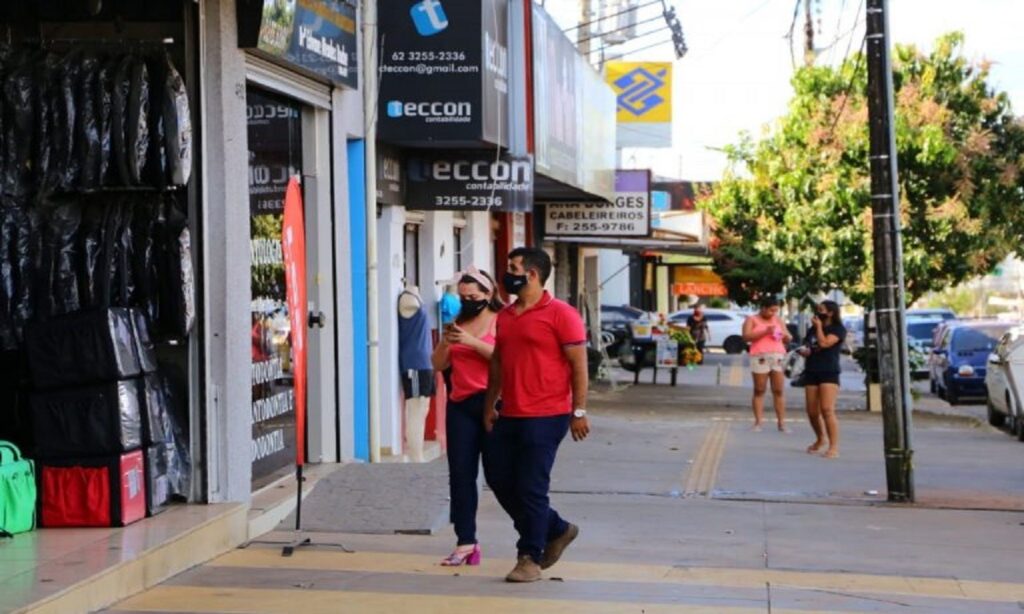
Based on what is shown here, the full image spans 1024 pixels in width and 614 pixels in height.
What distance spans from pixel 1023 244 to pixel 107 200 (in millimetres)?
20294

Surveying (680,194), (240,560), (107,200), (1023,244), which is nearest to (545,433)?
(240,560)

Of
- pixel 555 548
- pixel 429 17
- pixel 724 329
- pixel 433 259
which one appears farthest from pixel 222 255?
pixel 724 329

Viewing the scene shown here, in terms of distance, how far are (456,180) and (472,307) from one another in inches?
288

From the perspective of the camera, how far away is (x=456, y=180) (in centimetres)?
1686

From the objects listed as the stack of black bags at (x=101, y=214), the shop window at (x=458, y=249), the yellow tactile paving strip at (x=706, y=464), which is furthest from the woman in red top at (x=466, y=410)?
the shop window at (x=458, y=249)

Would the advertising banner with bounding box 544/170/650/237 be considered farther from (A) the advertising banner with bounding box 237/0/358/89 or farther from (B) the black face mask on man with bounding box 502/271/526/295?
(B) the black face mask on man with bounding box 502/271/526/295

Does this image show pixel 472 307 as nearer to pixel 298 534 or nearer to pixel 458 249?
pixel 298 534

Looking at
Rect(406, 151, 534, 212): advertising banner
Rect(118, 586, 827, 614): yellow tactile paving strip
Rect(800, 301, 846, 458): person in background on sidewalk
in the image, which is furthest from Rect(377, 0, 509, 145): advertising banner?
Rect(118, 586, 827, 614): yellow tactile paving strip

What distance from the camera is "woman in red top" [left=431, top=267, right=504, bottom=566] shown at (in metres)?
9.41

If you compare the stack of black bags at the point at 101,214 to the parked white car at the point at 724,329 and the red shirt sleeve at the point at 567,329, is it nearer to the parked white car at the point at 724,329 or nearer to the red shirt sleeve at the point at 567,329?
the red shirt sleeve at the point at 567,329

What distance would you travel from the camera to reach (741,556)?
1051cm

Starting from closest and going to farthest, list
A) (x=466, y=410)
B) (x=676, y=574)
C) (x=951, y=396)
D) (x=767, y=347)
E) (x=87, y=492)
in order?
(x=87, y=492), (x=466, y=410), (x=676, y=574), (x=767, y=347), (x=951, y=396)

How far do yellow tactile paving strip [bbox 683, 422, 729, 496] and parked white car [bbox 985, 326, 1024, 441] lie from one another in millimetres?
3940

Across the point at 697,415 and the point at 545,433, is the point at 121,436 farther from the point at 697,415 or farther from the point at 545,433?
the point at 697,415
